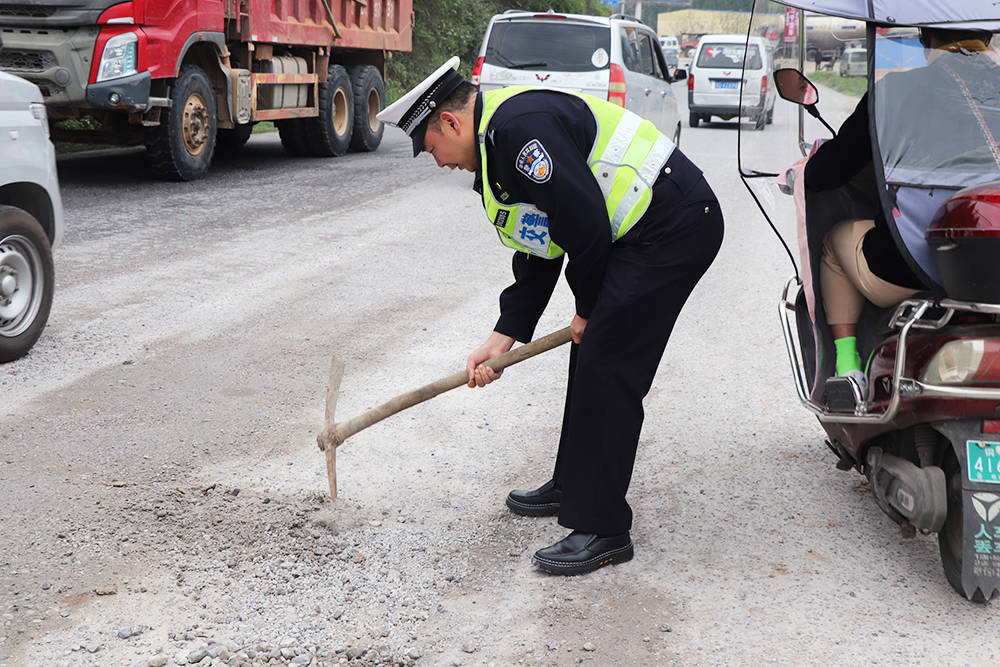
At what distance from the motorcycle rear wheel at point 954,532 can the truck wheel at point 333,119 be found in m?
11.9

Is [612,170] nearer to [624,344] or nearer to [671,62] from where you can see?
[624,344]

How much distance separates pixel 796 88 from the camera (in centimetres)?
394

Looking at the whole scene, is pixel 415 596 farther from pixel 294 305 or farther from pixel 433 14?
pixel 433 14

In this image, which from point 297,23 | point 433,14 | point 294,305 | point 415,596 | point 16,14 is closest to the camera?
point 415,596

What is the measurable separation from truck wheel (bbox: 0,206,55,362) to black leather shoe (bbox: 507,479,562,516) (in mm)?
2910

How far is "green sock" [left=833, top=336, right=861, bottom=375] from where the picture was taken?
3.63 meters

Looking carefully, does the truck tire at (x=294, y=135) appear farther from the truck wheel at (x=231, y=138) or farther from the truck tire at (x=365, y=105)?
the truck tire at (x=365, y=105)

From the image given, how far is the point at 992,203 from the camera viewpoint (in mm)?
2916

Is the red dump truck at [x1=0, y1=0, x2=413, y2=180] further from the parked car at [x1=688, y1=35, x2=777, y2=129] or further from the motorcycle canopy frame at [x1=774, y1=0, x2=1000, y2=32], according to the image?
the motorcycle canopy frame at [x1=774, y1=0, x2=1000, y2=32]

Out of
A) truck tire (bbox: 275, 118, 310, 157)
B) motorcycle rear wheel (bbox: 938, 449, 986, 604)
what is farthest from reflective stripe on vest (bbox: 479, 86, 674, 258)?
truck tire (bbox: 275, 118, 310, 157)

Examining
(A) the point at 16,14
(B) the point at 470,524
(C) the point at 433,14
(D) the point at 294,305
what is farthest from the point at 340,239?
(C) the point at 433,14

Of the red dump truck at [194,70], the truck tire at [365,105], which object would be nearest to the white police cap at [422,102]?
the red dump truck at [194,70]

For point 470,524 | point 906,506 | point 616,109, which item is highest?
point 616,109

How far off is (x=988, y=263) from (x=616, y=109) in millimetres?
1171
